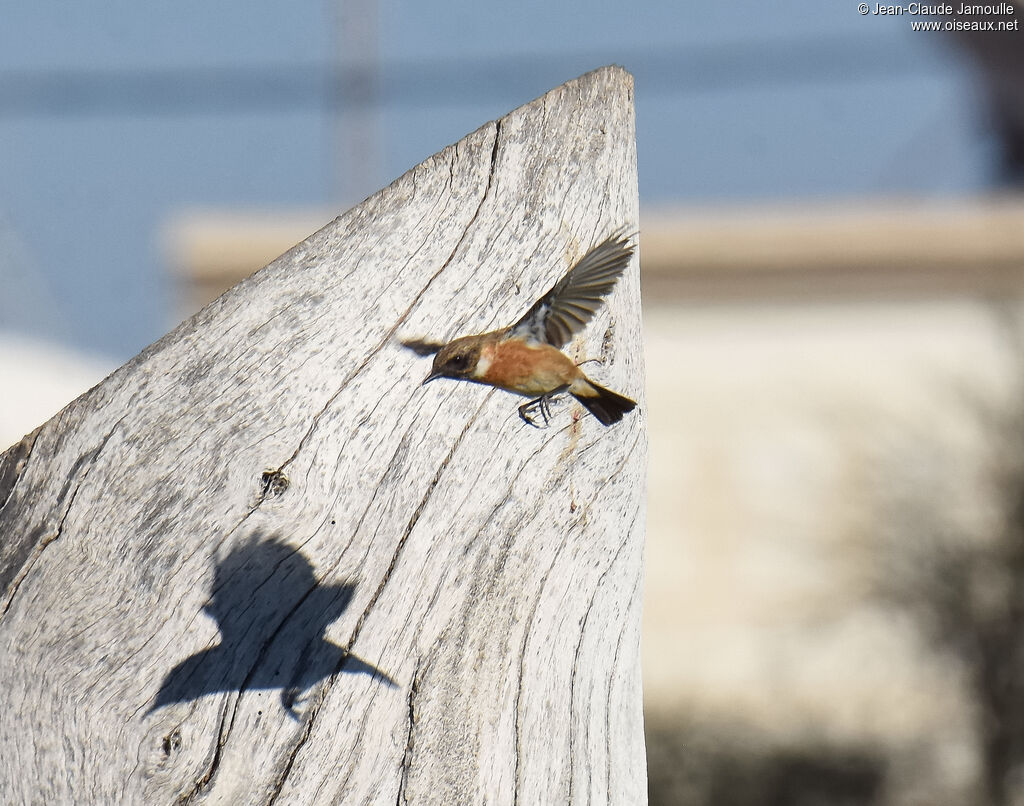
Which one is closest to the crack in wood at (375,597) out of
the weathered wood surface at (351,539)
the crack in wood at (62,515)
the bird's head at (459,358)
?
the weathered wood surface at (351,539)

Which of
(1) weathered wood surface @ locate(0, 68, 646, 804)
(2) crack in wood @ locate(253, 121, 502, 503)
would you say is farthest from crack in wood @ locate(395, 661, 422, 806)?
(2) crack in wood @ locate(253, 121, 502, 503)

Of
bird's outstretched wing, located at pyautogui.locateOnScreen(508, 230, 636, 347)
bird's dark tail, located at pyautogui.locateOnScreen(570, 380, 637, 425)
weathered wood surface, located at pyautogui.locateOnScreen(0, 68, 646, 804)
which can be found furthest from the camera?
bird's dark tail, located at pyautogui.locateOnScreen(570, 380, 637, 425)

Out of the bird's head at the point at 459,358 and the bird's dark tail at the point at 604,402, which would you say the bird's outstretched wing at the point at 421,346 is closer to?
the bird's head at the point at 459,358

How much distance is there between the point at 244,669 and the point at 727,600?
19.4 feet

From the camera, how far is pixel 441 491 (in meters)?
1.45

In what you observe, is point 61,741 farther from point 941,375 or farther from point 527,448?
point 941,375

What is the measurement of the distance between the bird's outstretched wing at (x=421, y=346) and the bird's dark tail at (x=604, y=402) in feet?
0.71

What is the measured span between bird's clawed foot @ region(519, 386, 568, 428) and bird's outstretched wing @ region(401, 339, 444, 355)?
15cm

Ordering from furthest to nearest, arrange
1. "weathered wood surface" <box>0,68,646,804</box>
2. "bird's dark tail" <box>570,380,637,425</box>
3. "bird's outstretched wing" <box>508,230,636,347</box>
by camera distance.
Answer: "bird's dark tail" <box>570,380,637,425</box>, "bird's outstretched wing" <box>508,230,636,347</box>, "weathered wood surface" <box>0,68,646,804</box>

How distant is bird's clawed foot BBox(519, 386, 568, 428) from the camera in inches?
59.6

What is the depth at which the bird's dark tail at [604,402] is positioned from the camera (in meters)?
1.54

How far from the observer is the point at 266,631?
136 centimetres

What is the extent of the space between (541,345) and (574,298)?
78 millimetres

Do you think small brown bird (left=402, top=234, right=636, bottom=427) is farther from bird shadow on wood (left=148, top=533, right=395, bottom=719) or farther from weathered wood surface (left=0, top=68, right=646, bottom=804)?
bird shadow on wood (left=148, top=533, right=395, bottom=719)
